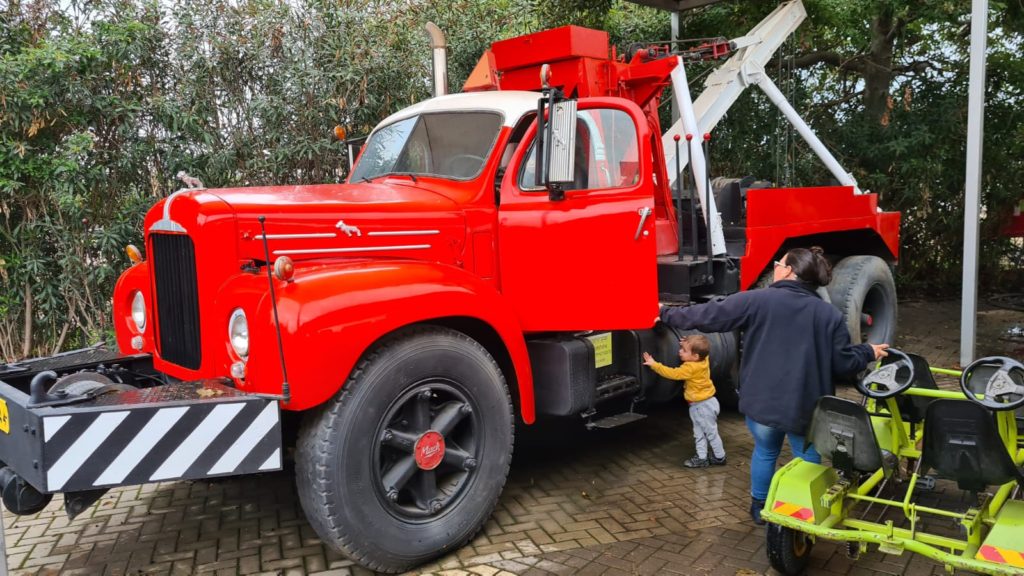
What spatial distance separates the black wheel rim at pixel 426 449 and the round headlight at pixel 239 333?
68cm

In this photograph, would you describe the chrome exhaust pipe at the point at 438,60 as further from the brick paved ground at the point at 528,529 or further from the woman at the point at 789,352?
the woman at the point at 789,352

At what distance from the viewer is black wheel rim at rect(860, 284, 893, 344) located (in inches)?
277

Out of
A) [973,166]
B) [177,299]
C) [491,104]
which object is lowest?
[177,299]

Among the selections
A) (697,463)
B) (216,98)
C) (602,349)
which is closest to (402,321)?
(602,349)

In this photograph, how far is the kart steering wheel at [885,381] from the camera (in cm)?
333

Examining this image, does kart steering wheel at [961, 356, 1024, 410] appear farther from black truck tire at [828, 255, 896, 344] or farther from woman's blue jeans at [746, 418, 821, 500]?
black truck tire at [828, 255, 896, 344]

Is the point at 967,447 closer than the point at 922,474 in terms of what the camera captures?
Yes

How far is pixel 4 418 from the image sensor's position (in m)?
3.22

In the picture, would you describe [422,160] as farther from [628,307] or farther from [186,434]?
[186,434]

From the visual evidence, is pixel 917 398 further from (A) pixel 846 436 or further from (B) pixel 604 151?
(B) pixel 604 151

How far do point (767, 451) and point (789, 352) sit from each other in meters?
0.53

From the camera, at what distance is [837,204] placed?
646 centimetres

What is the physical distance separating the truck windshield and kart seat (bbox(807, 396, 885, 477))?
7.23 feet

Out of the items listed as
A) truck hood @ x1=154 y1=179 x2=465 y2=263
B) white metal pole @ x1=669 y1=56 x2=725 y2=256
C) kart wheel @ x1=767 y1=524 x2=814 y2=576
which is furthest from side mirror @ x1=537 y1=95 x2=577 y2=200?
kart wheel @ x1=767 y1=524 x2=814 y2=576
